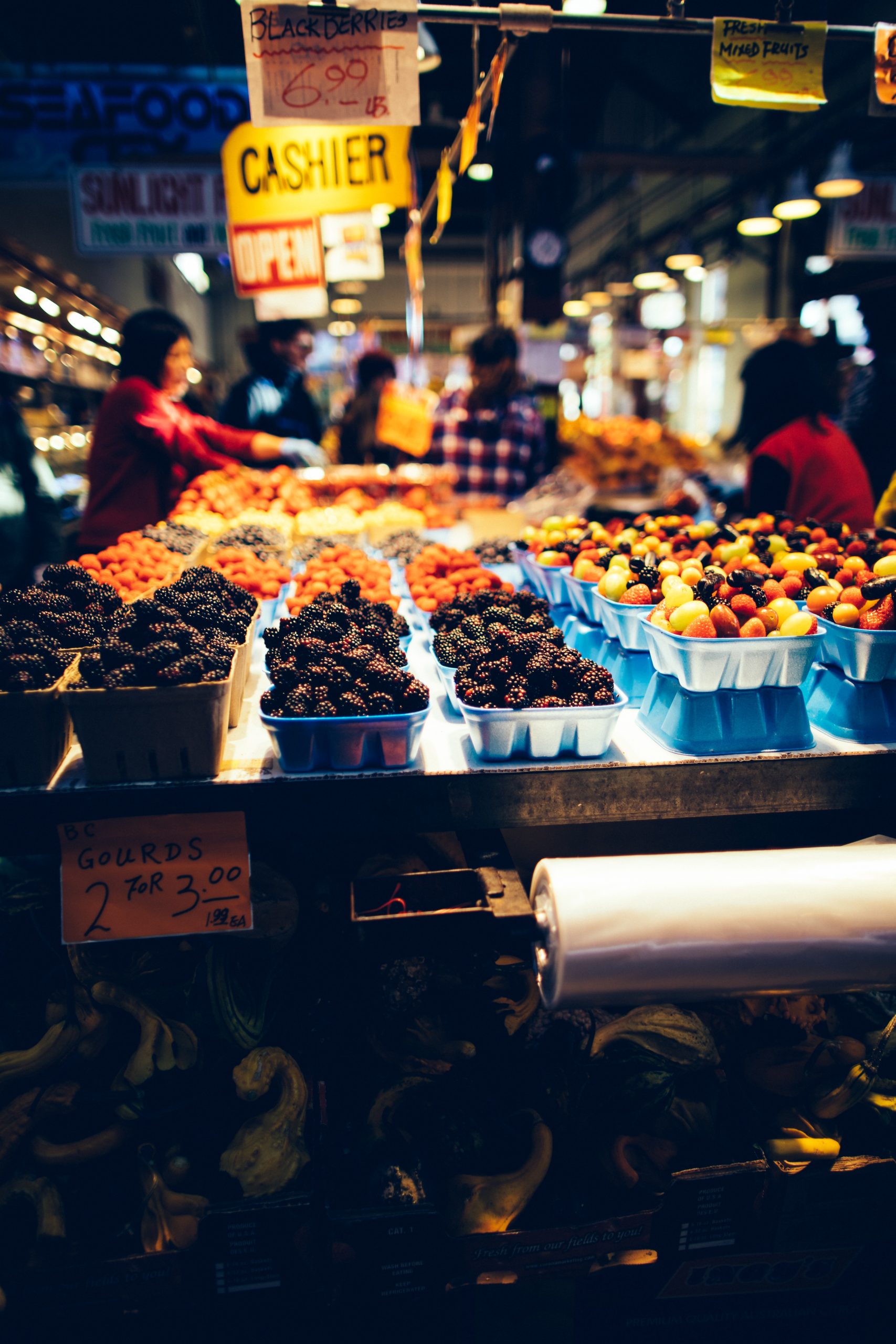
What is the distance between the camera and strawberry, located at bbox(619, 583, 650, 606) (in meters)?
1.73

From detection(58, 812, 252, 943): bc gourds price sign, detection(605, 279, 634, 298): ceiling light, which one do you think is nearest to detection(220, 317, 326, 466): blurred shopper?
detection(58, 812, 252, 943): bc gourds price sign

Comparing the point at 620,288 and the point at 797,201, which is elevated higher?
the point at 620,288

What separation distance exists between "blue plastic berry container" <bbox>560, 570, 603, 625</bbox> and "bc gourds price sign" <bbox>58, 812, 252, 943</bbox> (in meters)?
1.02

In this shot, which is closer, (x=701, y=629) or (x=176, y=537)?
(x=701, y=629)

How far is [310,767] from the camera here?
145 centimetres

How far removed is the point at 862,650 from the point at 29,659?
1.60 metres

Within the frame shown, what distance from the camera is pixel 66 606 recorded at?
5.60 feet

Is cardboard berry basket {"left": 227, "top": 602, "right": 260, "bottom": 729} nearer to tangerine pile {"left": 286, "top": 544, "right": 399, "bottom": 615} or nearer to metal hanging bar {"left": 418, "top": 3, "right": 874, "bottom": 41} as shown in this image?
tangerine pile {"left": 286, "top": 544, "right": 399, "bottom": 615}

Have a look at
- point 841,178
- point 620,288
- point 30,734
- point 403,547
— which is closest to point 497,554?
point 403,547

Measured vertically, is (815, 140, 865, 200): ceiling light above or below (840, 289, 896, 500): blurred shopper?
above

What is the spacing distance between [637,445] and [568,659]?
810 cm

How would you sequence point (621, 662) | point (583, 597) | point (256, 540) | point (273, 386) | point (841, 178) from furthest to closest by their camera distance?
1. point (841, 178)
2. point (273, 386)
3. point (256, 540)
4. point (583, 597)
5. point (621, 662)

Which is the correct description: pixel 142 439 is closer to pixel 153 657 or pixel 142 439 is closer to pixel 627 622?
pixel 153 657

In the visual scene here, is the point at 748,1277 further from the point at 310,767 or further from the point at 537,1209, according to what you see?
the point at 310,767
